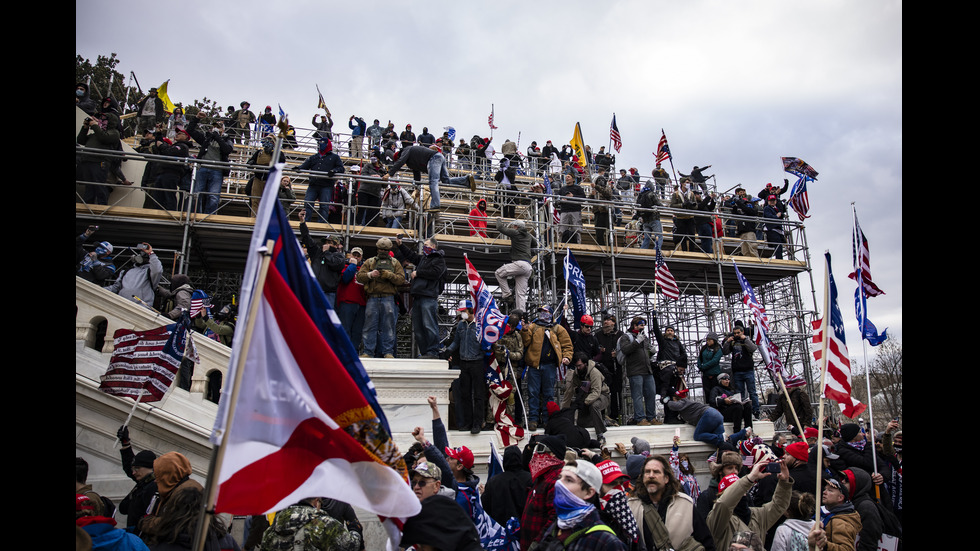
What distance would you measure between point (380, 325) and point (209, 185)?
6860 mm

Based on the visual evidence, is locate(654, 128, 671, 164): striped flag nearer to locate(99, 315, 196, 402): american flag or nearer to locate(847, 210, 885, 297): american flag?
locate(847, 210, 885, 297): american flag

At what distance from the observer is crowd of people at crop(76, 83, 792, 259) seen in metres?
14.4

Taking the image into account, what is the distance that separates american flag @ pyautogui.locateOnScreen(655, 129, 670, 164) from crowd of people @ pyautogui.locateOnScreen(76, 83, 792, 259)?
1.07 metres

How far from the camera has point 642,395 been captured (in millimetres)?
11844

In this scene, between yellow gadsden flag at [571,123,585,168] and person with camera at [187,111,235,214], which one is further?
yellow gadsden flag at [571,123,585,168]

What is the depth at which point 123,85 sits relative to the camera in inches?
1165

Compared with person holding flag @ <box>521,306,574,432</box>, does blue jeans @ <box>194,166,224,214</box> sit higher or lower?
higher

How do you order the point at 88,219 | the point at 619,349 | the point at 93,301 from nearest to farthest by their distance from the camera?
the point at 93,301 < the point at 619,349 < the point at 88,219

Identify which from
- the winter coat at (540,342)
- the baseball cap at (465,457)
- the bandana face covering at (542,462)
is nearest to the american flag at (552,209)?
the winter coat at (540,342)

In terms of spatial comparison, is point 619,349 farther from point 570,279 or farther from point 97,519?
point 97,519

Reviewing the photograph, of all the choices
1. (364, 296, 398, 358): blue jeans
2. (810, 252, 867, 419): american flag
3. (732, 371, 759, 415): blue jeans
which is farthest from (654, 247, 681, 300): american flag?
(810, 252, 867, 419): american flag

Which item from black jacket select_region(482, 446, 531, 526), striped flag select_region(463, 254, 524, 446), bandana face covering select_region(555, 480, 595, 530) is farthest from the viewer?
striped flag select_region(463, 254, 524, 446)
